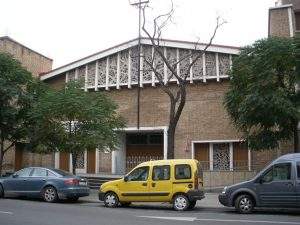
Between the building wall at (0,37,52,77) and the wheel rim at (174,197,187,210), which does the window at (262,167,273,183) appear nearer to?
the wheel rim at (174,197,187,210)

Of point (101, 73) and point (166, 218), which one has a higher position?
point (101, 73)

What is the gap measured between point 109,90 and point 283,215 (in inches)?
725

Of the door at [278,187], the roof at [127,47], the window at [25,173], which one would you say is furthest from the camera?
the roof at [127,47]

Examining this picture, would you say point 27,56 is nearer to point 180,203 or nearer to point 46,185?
point 46,185

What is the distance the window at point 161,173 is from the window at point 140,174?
0.32 m

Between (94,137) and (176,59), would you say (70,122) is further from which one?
(176,59)

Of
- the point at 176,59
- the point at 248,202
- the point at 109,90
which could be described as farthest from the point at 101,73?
the point at 248,202

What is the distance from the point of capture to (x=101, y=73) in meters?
32.1

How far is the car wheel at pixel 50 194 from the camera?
64.5 feet

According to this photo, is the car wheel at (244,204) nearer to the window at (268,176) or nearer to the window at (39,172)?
the window at (268,176)

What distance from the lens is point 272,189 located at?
15820mm

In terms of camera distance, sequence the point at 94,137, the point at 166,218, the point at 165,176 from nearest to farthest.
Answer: the point at 166,218, the point at 165,176, the point at 94,137

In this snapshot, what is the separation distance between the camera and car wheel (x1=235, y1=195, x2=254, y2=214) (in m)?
16.2

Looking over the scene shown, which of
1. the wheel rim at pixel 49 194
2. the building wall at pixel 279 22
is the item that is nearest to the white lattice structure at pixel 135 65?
the building wall at pixel 279 22
